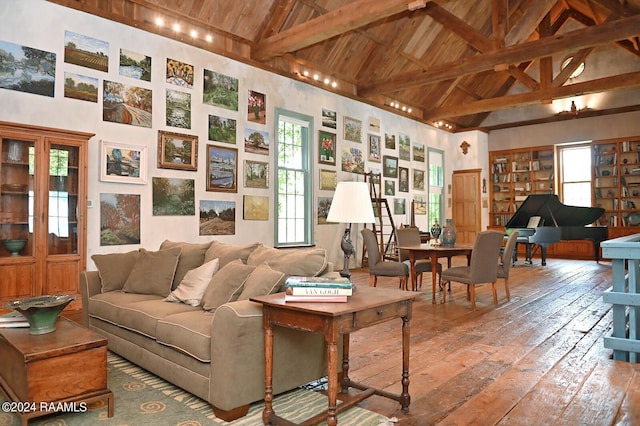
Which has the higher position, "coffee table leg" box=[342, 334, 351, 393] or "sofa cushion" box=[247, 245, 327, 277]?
"sofa cushion" box=[247, 245, 327, 277]

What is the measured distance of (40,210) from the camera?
15.8 feet

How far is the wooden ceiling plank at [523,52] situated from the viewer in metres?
7.06

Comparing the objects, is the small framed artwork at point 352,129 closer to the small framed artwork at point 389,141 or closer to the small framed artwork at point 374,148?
the small framed artwork at point 374,148

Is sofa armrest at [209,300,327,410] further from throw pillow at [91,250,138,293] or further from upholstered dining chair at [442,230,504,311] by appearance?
upholstered dining chair at [442,230,504,311]

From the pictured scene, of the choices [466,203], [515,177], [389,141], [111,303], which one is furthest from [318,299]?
[515,177]

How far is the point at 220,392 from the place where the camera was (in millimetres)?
2408

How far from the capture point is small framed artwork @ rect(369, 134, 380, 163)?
992cm

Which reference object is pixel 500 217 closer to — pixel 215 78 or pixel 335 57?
pixel 335 57

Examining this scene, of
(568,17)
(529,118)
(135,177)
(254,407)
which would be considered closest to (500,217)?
(529,118)

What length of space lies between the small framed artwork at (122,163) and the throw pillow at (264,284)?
3.67 meters

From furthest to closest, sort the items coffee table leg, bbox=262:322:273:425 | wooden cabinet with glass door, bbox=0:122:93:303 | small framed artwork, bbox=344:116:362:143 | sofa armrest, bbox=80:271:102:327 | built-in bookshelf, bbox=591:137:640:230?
1. built-in bookshelf, bbox=591:137:640:230
2. small framed artwork, bbox=344:116:362:143
3. wooden cabinet with glass door, bbox=0:122:93:303
4. sofa armrest, bbox=80:271:102:327
5. coffee table leg, bbox=262:322:273:425

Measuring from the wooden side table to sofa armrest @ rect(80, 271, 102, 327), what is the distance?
7.57 feet

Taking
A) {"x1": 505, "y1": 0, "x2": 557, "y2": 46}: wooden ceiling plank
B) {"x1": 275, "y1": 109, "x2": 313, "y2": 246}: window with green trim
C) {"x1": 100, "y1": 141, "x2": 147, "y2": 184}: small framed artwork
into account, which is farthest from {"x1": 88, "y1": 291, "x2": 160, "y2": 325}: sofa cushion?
{"x1": 505, "y1": 0, "x2": 557, "y2": 46}: wooden ceiling plank

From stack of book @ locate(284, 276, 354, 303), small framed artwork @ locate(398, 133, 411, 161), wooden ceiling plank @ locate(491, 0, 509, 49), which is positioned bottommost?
stack of book @ locate(284, 276, 354, 303)
